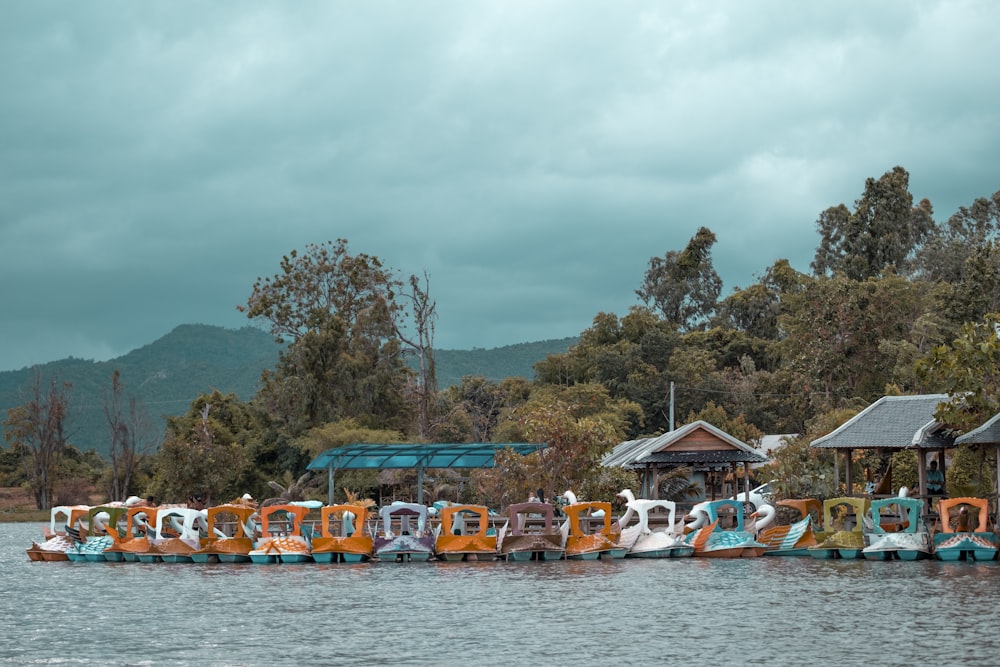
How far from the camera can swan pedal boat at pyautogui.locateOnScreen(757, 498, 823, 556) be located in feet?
112

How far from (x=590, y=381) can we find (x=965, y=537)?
47.5m

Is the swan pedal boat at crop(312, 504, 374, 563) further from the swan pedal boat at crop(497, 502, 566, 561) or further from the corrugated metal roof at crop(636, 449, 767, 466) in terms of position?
the corrugated metal roof at crop(636, 449, 767, 466)

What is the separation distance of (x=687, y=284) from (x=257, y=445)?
39040 mm

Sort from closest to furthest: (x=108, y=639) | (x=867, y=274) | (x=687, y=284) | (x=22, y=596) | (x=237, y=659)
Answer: (x=237, y=659) → (x=108, y=639) → (x=22, y=596) → (x=867, y=274) → (x=687, y=284)

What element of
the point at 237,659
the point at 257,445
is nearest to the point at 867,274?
→ the point at 257,445

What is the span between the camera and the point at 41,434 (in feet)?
274

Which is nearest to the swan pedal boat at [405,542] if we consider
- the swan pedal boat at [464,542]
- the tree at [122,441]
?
the swan pedal boat at [464,542]

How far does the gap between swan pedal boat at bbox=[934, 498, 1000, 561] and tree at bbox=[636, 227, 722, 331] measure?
210 ft

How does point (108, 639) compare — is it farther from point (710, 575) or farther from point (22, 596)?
point (710, 575)

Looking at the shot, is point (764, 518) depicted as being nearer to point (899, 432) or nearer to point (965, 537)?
point (899, 432)

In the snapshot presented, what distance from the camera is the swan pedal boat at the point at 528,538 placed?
1352 inches

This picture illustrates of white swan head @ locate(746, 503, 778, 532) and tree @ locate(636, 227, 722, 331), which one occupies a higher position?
tree @ locate(636, 227, 722, 331)

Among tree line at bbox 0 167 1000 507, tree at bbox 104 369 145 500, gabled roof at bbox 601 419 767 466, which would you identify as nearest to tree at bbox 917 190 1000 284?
tree line at bbox 0 167 1000 507

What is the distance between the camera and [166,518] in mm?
41250
